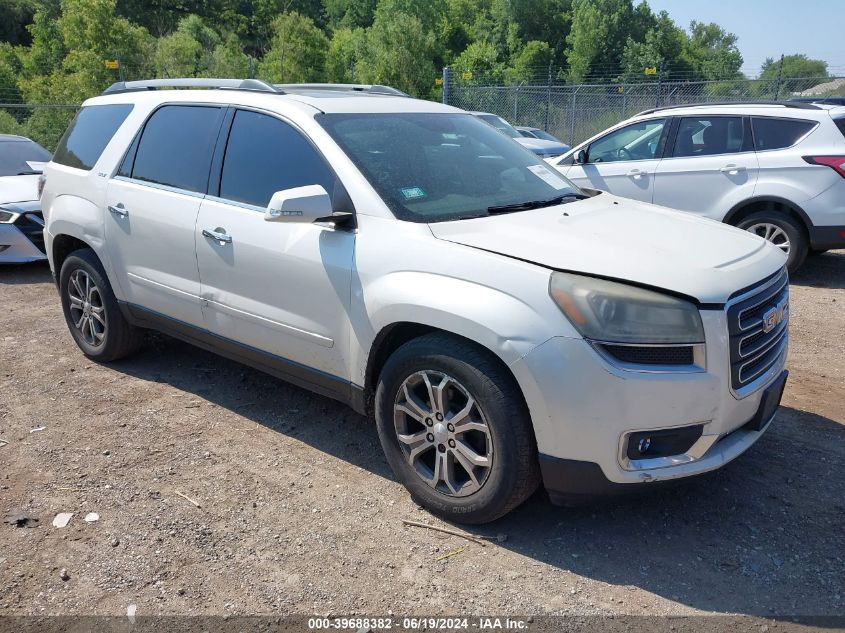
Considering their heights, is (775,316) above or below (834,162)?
below

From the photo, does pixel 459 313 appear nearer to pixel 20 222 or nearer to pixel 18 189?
pixel 20 222

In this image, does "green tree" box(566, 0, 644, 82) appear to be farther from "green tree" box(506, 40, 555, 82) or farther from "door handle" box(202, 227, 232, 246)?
"door handle" box(202, 227, 232, 246)

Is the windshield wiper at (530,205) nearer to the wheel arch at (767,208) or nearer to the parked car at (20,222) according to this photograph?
the wheel arch at (767,208)

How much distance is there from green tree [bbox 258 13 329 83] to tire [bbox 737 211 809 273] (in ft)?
59.9

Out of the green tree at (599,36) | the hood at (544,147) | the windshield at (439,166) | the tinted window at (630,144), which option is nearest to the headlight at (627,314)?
the windshield at (439,166)

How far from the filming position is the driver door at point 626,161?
8.29m

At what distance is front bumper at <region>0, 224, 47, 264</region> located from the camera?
7.95 m

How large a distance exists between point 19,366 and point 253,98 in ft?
9.18

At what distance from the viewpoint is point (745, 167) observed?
298 inches

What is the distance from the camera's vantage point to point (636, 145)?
334 inches

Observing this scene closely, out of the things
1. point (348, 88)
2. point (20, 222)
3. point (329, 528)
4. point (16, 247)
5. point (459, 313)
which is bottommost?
point (329, 528)

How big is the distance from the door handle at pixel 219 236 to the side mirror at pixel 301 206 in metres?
0.59

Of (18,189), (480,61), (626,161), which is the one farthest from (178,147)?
(480,61)

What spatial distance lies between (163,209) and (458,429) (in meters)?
2.31
